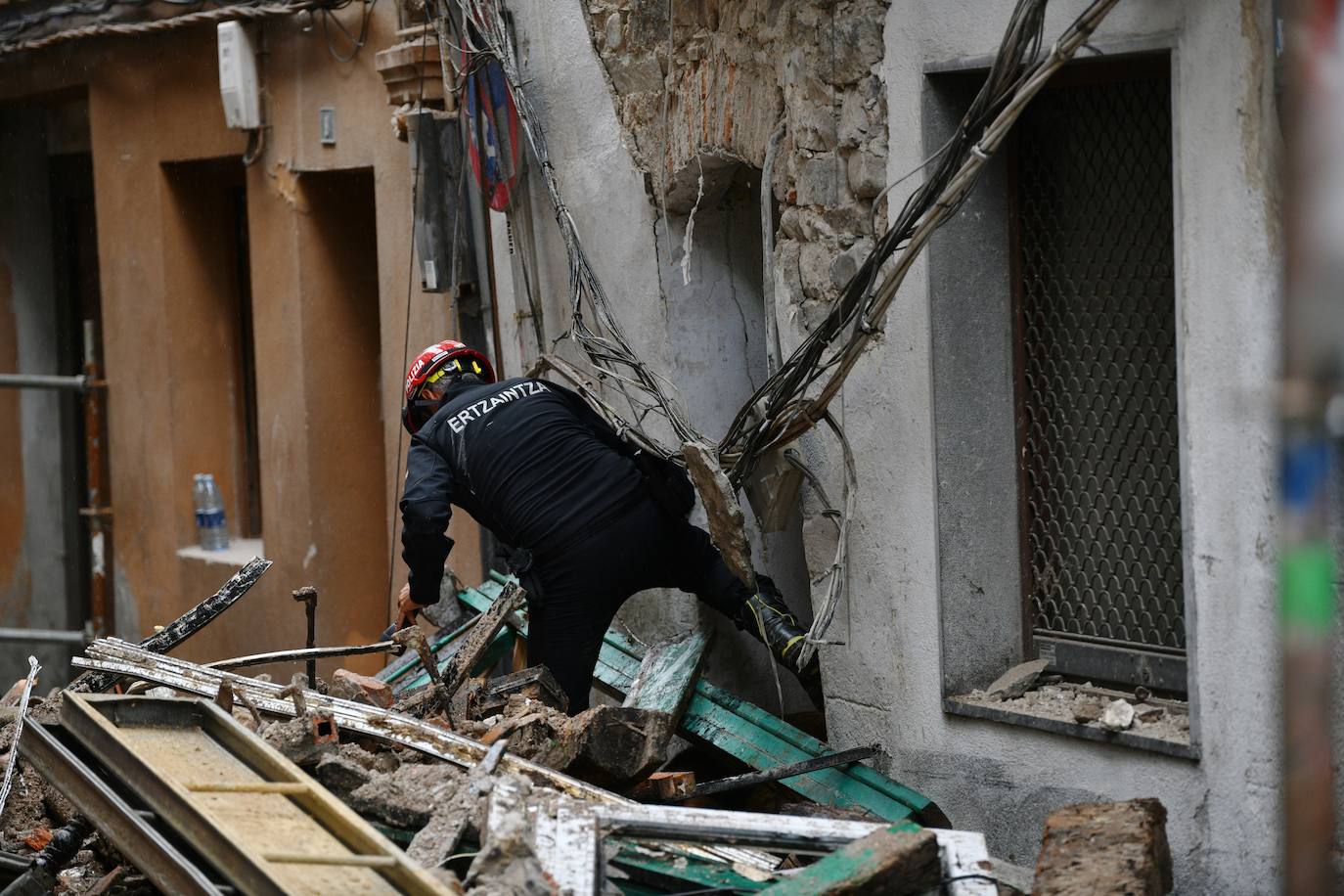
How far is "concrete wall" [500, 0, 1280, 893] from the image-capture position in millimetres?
4301

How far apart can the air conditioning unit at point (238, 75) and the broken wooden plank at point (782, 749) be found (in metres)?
4.22

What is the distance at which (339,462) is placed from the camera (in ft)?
32.3

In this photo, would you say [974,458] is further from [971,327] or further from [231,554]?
[231,554]

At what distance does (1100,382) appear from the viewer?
513 cm

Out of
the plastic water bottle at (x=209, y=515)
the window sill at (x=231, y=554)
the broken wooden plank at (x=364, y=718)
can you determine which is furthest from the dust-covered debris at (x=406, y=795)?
the plastic water bottle at (x=209, y=515)

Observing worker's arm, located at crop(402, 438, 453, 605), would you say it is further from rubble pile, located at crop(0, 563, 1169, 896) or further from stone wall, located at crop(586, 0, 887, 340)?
stone wall, located at crop(586, 0, 887, 340)

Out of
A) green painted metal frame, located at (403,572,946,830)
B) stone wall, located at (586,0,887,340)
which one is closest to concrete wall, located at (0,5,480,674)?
stone wall, located at (586,0,887,340)

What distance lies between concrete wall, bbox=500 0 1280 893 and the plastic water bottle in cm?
443

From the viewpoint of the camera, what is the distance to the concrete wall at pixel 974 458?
430cm

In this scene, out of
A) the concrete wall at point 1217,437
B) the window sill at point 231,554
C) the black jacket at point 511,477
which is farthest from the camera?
the window sill at point 231,554

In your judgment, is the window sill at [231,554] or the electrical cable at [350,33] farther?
the window sill at [231,554]

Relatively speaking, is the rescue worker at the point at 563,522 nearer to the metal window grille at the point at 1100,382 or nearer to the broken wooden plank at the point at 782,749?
the broken wooden plank at the point at 782,749

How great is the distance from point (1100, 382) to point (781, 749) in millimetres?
1718

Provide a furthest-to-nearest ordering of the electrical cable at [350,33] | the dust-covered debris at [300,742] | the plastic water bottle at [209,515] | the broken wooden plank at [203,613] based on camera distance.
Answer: the plastic water bottle at [209,515] < the electrical cable at [350,33] < the broken wooden plank at [203,613] < the dust-covered debris at [300,742]
